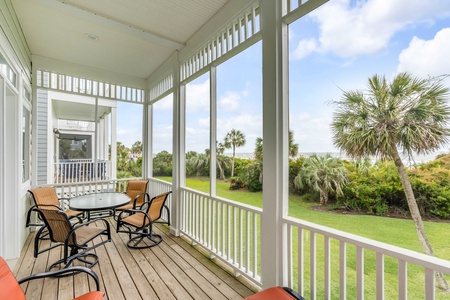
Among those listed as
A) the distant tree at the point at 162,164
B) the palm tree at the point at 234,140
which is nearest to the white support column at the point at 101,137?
the distant tree at the point at 162,164

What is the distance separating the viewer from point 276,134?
6.81 ft

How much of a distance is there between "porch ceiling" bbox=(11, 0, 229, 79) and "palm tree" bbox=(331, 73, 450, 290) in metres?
2.16

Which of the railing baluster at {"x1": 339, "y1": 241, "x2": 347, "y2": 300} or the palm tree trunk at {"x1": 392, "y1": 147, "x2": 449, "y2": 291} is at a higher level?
the palm tree trunk at {"x1": 392, "y1": 147, "x2": 449, "y2": 291}

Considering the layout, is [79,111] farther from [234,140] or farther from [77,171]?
[234,140]

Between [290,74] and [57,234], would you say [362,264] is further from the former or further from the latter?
[57,234]

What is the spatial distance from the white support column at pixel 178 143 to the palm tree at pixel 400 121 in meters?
2.76

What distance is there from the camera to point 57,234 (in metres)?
2.57

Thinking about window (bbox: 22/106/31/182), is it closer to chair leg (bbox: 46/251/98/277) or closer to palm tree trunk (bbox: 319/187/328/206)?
chair leg (bbox: 46/251/98/277)

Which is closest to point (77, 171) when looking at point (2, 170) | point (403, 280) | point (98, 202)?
point (98, 202)

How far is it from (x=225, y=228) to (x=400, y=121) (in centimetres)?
233

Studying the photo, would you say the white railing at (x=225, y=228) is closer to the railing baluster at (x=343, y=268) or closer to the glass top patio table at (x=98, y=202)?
the railing baluster at (x=343, y=268)

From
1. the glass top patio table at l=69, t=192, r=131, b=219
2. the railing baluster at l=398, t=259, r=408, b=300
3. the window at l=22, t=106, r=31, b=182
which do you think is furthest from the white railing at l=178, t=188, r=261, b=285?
the window at l=22, t=106, r=31, b=182

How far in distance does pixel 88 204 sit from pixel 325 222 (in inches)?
131

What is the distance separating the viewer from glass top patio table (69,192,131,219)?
125 inches
